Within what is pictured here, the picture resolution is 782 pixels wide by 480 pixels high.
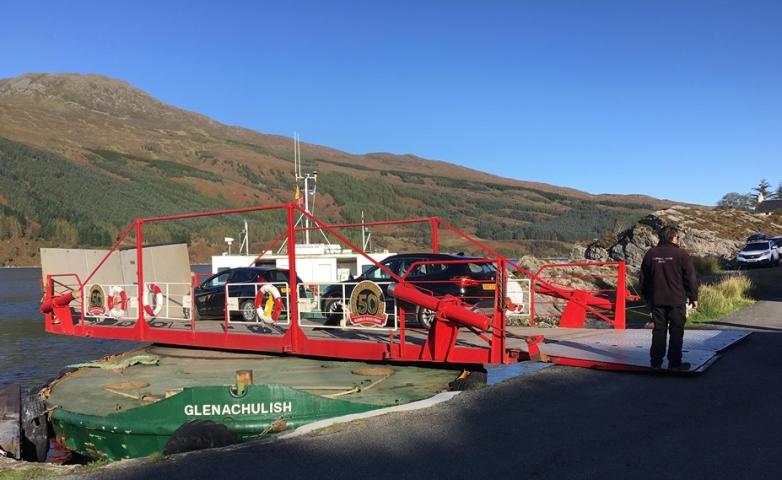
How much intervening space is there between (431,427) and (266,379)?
4.86 meters

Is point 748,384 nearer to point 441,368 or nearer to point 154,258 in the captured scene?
point 441,368

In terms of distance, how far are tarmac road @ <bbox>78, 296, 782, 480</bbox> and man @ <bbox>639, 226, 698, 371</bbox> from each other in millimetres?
463

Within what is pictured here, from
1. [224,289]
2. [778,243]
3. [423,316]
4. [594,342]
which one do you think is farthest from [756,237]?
[224,289]

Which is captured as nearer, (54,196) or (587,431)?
(587,431)

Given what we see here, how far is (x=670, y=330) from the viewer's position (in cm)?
804

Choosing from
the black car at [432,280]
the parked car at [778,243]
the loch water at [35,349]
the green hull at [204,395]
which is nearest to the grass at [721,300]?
the black car at [432,280]

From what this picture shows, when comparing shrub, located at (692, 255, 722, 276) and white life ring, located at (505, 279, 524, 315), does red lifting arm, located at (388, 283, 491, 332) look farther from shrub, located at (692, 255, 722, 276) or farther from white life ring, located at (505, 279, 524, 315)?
shrub, located at (692, 255, 722, 276)

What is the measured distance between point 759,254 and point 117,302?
2727cm

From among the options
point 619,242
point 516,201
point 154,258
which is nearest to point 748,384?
point 154,258

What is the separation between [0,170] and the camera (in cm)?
10994

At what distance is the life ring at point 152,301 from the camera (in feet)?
45.9

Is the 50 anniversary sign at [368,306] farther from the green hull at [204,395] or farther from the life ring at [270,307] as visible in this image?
the life ring at [270,307]

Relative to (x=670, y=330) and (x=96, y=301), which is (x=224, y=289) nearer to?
(x=96, y=301)

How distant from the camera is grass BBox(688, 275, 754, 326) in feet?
47.1
